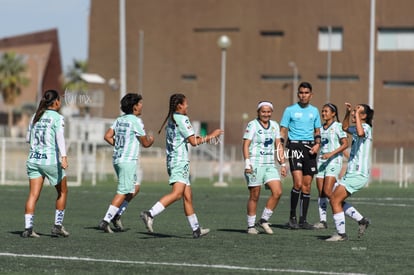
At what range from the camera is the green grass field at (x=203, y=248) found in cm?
1223

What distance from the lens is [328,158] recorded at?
18.2 m

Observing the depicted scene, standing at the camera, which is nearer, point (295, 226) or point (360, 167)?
point (360, 167)

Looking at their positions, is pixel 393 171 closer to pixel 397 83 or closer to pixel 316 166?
pixel 397 83

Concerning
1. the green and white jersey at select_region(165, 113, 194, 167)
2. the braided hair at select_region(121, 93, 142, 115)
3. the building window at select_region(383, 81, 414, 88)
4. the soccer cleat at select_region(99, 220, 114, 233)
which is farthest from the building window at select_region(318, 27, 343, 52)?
the green and white jersey at select_region(165, 113, 194, 167)

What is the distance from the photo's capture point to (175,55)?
88688 millimetres

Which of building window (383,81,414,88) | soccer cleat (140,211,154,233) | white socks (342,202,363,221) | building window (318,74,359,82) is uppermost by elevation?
building window (318,74,359,82)

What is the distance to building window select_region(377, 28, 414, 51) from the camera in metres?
82.4

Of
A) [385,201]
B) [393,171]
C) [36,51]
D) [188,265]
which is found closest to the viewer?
[188,265]

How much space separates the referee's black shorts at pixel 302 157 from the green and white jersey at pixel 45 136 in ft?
13.6

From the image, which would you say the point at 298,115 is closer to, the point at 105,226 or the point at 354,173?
the point at 354,173

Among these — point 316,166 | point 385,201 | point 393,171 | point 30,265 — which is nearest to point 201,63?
point 393,171

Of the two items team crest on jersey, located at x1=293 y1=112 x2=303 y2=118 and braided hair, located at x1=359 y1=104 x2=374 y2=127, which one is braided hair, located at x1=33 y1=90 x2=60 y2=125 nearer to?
braided hair, located at x1=359 y1=104 x2=374 y2=127

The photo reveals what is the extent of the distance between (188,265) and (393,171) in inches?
1735

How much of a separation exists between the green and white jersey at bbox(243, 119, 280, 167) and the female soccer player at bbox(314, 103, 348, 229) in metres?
1.41
